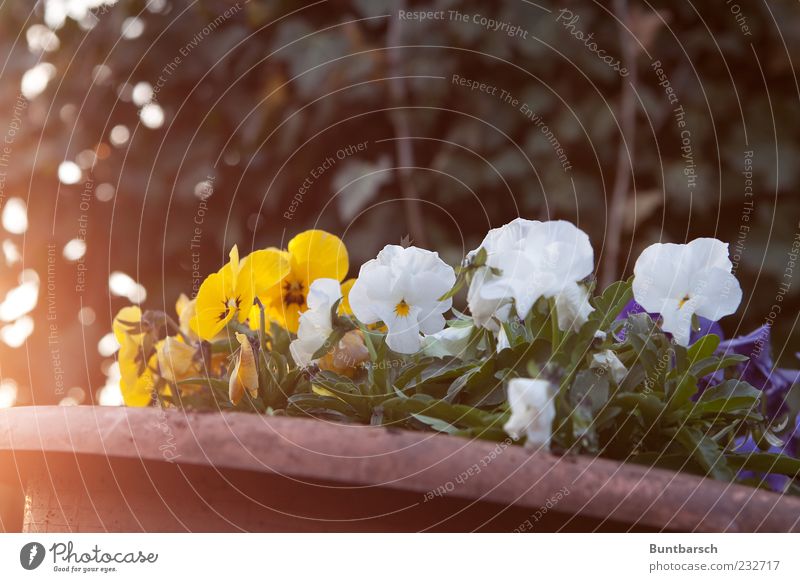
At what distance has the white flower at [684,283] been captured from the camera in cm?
39

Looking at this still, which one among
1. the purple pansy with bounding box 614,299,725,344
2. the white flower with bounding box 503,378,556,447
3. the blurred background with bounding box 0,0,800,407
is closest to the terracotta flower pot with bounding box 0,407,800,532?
the white flower with bounding box 503,378,556,447

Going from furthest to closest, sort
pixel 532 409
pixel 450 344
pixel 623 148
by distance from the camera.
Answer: pixel 623 148
pixel 450 344
pixel 532 409

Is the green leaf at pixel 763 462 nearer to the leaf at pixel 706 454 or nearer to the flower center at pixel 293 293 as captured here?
the leaf at pixel 706 454

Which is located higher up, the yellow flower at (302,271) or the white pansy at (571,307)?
the yellow flower at (302,271)

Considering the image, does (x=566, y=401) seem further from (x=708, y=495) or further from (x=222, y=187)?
(x=222, y=187)

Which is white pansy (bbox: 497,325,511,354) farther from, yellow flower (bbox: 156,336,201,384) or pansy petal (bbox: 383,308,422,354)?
yellow flower (bbox: 156,336,201,384)

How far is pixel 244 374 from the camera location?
39 centimetres

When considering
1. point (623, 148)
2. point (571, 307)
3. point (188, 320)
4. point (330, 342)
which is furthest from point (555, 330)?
point (623, 148)

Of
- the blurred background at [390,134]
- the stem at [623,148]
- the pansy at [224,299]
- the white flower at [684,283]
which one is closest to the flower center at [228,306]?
the pansy at [224,299]

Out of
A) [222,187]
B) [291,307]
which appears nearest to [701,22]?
[222,187]

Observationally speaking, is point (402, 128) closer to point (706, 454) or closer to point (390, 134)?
point (390, 134)

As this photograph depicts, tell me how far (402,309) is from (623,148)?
0.76 m

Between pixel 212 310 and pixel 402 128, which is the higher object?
pixel 402 128

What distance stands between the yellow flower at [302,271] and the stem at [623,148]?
0.62 m
